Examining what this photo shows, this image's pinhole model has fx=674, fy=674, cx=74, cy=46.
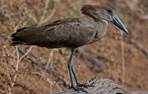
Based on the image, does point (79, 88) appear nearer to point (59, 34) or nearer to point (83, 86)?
point (83, 86)

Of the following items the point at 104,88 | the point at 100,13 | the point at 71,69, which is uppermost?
the point at 100,13

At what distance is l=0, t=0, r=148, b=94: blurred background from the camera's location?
322 inches

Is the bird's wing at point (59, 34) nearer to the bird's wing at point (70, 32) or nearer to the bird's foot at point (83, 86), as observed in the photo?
the bird's wing at point (70, 32)

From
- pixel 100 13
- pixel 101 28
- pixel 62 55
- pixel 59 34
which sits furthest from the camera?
pixel 62 55

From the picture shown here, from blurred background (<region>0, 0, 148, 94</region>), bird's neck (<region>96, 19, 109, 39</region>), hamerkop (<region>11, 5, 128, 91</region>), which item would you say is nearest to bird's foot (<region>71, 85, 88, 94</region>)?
hamerkop (<region>11, 5, 128, 91</region>)

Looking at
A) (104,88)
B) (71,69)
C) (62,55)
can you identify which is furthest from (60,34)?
(62,55)

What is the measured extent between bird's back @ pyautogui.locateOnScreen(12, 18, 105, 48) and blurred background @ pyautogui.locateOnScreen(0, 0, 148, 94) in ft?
2.81

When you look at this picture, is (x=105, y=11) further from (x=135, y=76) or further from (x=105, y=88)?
(x=135, y=76)

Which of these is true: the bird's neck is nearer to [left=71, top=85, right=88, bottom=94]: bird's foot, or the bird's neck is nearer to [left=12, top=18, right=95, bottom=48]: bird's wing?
[left=12, top=18, right=95, bottom=48]: bird's wing

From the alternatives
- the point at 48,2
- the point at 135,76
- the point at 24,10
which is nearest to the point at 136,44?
the point at 135,76

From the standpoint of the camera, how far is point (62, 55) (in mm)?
9328

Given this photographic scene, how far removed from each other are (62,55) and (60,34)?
2384 millimetres

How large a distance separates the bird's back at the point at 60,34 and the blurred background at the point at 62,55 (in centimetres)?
86

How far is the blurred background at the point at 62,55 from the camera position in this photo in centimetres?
817
